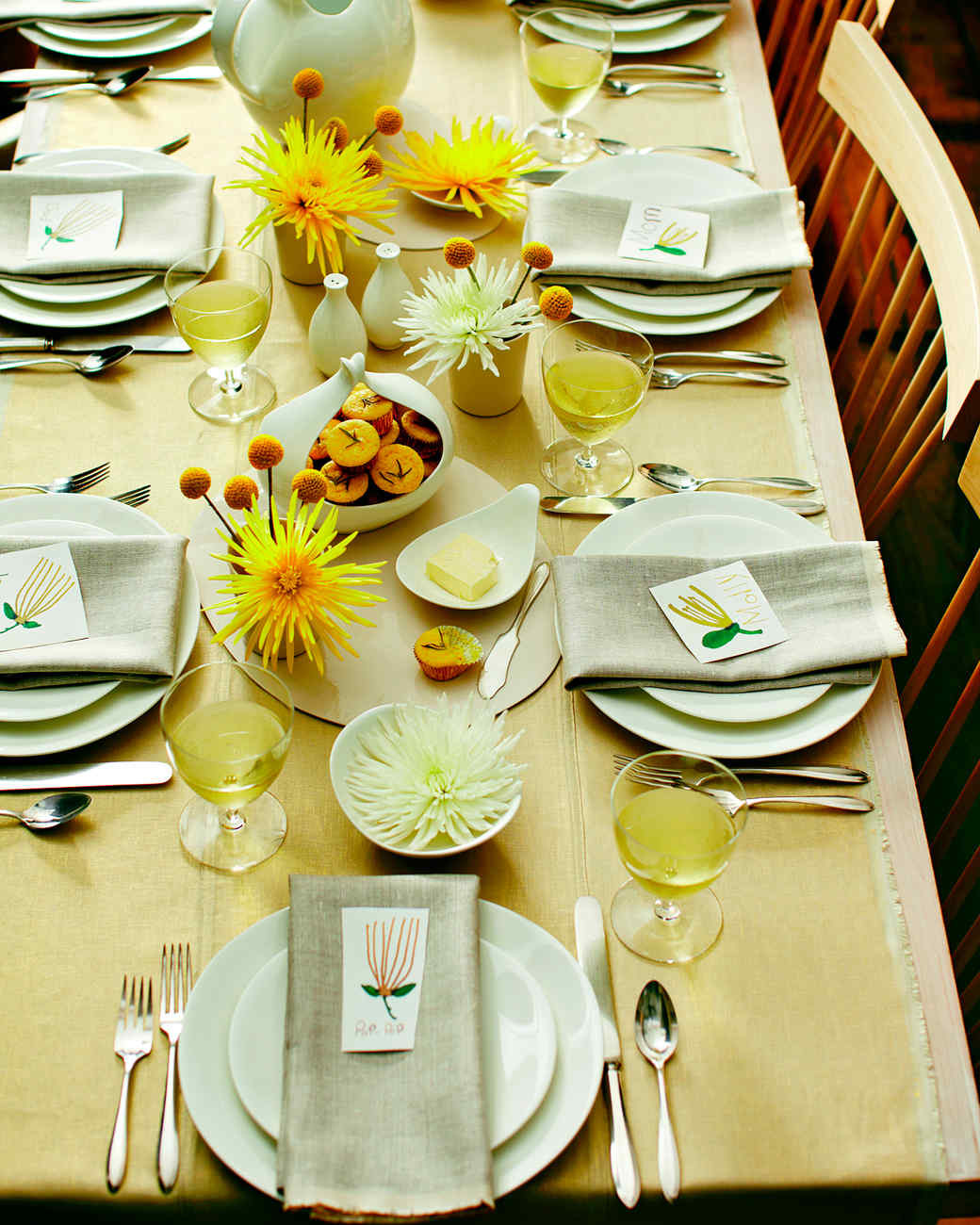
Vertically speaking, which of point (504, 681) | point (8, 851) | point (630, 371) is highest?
point (630, 371)

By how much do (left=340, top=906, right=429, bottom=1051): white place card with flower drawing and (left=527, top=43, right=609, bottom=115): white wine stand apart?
1.21 metres

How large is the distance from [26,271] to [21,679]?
61 centimetres

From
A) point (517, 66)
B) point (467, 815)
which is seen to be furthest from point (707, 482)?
point (517, 66)

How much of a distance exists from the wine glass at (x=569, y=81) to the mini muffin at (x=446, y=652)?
2.90 feet

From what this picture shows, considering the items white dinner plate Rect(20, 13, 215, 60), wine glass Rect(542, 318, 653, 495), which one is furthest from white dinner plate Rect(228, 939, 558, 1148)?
white dinner plate Rect(20, 13, 215, 60)

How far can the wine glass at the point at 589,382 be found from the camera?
120 centimetres

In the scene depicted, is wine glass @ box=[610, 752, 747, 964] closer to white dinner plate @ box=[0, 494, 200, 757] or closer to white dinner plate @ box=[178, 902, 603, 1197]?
white dinner plate @ box=[178, 902, 603, 1197]

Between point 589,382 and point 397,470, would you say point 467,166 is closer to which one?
point 589,382

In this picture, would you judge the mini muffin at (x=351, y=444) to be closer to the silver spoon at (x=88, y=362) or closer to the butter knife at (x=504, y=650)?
the butter knife at (x=504, y=650)

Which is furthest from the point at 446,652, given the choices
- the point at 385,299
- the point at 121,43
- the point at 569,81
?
the point at 121,43

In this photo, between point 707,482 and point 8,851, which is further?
point 707,482

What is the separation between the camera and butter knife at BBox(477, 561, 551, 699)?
3.42ft

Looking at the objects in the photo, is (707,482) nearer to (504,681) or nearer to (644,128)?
(504,681)

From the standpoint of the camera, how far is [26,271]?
53.1 inches
